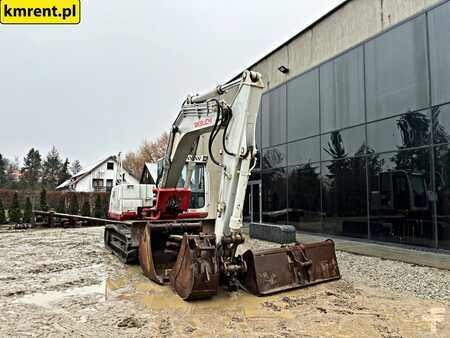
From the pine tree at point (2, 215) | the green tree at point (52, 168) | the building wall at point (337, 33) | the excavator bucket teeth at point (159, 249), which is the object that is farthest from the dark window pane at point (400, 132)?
the green tree at point (52, 168)

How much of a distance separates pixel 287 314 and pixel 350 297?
1246mm

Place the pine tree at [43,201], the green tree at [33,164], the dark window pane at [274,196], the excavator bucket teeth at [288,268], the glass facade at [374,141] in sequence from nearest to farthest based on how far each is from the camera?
1. the excavator bucket teeth at [288,268]
2. the glass facade at [374,141]
3. the dark window pane at [274,196]
4. the pine tree at [43,201]
5. the green tree at [33,164]

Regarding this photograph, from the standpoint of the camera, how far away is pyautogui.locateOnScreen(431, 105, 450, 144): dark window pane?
895cm

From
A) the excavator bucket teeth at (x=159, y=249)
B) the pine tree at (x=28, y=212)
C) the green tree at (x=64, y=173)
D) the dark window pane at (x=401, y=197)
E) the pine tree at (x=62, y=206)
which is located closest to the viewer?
the excavator bucket teeth at (x=159, y=249)

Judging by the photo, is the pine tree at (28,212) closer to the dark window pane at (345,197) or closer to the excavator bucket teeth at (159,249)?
the excavator bucket teeth at (159,249)

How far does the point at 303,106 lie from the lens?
14.1 meters

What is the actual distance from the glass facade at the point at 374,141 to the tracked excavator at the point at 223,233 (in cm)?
481

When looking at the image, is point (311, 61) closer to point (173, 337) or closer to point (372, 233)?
point (372, 233)

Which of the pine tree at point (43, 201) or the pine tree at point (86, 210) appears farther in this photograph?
the pine tree at point (86, 210)

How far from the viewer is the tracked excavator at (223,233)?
5090 millimetres

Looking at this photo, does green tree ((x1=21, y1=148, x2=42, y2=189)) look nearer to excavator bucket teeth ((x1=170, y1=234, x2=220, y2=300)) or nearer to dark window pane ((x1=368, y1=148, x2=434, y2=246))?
dark window pane ((x1=368, y1=148, x2=434, y2=246))

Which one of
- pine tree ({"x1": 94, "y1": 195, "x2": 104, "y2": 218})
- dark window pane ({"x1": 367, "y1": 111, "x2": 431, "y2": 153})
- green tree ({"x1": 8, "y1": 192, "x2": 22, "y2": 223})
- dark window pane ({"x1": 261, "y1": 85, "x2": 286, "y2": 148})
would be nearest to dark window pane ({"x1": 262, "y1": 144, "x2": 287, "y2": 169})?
dark window pane ({"x1": 261, "y1": 85, "x2": 286, "y2": 148})

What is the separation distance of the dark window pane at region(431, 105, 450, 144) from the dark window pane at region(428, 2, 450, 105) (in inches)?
8.3

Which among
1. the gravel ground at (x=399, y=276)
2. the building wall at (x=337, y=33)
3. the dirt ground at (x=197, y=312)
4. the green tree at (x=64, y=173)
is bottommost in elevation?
the gravel ground at (x=399, y=276)
